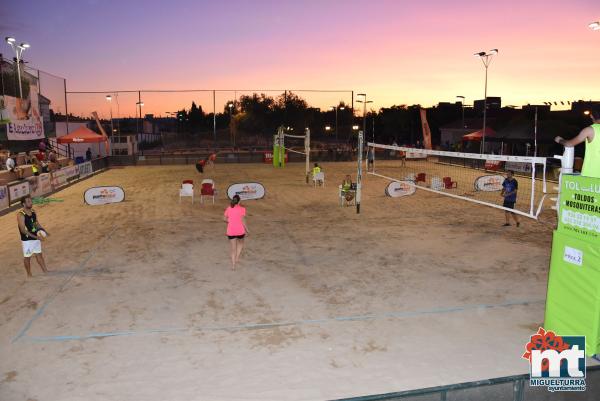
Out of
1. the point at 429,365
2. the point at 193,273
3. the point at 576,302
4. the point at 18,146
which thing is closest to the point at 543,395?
the point at 429,365

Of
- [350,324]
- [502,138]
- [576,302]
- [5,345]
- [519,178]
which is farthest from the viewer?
[502,138]

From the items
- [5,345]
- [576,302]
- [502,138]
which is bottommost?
[5,345]

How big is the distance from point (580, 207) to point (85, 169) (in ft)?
97.7

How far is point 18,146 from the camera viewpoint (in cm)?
3609

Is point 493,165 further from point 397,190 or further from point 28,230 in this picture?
point 28,230

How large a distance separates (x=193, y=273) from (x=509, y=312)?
6480 millimetres

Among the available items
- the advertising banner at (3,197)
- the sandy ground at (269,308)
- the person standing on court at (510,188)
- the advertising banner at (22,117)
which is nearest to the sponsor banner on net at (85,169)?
the advertising banner at (22,117)

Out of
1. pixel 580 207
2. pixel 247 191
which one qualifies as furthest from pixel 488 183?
pixel 580 207

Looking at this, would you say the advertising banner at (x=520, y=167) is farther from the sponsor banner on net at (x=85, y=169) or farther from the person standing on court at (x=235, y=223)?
the sponsor banner on net at (x=85, y=169)

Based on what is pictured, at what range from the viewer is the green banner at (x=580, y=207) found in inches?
225

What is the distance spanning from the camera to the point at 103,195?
1917 centimetres

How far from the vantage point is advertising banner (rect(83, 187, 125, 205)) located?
62.3 ft

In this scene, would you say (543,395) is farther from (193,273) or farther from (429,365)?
(193,273)

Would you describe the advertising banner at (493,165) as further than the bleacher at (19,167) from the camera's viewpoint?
Yes
